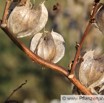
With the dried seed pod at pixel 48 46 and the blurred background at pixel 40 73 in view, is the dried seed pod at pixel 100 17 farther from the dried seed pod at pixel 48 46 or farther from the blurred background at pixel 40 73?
the blurred background at pixel 40 73

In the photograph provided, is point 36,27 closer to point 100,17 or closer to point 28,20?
point 28,20

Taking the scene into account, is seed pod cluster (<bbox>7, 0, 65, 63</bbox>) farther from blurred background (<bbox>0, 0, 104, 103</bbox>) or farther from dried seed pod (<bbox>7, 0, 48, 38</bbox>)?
blurred background (<bbox>0, 0, 104, 103</bbox>)

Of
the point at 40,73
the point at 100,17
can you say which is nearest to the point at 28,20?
the point at 100,17

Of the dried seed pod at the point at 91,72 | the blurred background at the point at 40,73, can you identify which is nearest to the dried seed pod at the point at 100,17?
the dried seed pod at the point at 91,72

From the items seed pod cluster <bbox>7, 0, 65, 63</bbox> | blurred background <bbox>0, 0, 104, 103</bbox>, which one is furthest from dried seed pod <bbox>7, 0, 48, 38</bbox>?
blurred background <bbox>0, 0, 104, 103</bbox>

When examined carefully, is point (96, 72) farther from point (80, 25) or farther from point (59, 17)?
point (59, 17)
